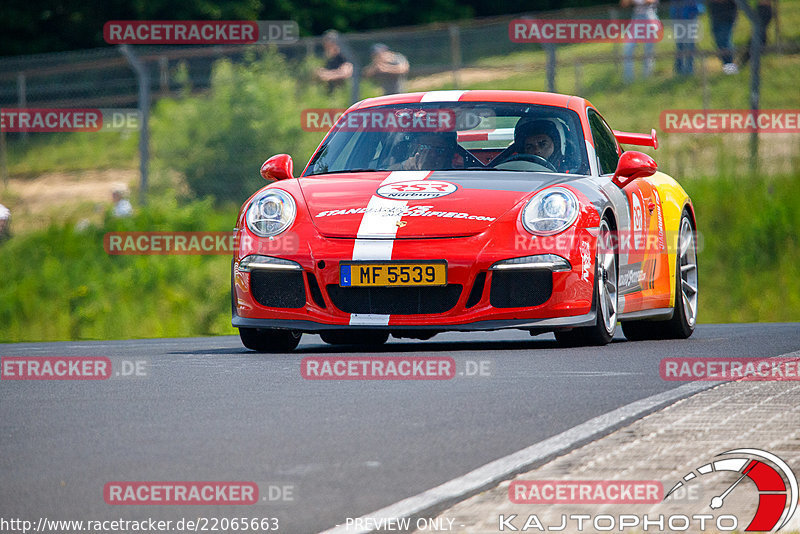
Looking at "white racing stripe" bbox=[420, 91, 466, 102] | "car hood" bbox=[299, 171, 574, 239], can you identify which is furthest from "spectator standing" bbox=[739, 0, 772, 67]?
"car hood" bbox=[299, 171, 574, 239]

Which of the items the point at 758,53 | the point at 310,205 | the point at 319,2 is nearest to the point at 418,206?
the point at 310,205

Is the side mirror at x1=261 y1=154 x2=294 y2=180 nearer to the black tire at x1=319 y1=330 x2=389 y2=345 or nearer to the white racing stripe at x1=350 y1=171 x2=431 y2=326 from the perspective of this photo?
the black tire at x1=319 y1=330 x2=389 y2=345

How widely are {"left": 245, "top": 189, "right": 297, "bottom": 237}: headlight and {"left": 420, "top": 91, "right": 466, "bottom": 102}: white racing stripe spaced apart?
1.49 metres

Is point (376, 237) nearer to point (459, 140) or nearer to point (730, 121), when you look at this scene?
point (459, 140)

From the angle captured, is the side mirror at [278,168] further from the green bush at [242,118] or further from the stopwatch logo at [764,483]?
the green bush at [242,118]

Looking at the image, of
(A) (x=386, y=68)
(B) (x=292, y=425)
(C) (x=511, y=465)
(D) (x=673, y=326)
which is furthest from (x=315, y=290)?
(A) (x=386, y=68)

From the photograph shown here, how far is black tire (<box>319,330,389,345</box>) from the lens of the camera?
8323 mm

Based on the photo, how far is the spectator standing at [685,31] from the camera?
20.0 metres

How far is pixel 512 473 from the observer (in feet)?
14.9

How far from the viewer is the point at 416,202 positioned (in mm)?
8133

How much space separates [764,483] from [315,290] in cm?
404

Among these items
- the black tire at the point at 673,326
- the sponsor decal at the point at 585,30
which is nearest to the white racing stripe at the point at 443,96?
the black tire at the point at 673,326

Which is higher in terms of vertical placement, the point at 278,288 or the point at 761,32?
the point at 761,32

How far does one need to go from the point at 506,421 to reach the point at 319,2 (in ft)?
116
